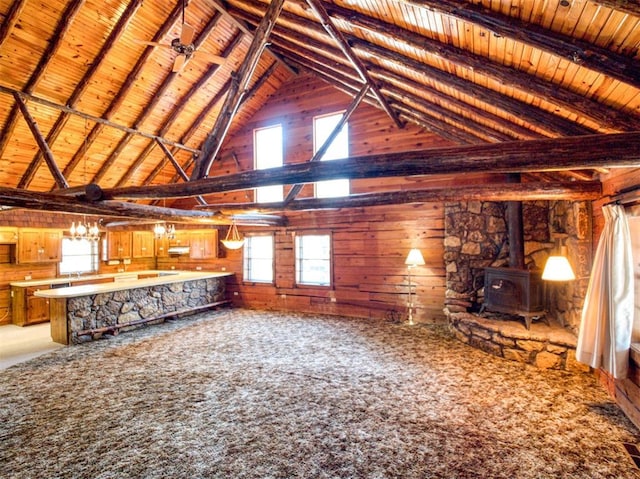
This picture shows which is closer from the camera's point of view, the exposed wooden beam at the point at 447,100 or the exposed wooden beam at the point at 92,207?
the exposed wooden beam at the point at 447,100

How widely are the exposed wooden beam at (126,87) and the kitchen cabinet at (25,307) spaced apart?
115 inches

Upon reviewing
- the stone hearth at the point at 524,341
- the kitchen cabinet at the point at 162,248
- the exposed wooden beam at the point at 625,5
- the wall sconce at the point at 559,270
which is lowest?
the stone hearth at the point at 524,341

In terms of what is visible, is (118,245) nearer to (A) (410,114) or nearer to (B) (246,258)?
(B) (246,258)

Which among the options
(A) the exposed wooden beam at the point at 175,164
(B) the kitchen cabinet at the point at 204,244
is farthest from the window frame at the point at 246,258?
(A) the exposed wooden beam at the point at 175,164

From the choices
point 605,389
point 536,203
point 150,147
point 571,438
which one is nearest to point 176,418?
point 571,438

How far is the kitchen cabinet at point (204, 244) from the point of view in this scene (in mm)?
9125

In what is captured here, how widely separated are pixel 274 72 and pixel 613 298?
8065 millimetres

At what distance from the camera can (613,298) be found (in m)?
3.15

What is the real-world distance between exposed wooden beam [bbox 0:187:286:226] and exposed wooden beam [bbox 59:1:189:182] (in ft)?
7.75

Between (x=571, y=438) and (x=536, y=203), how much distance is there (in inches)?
153

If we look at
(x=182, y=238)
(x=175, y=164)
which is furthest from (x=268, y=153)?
(x=182, y=238)

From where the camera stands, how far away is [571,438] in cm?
278

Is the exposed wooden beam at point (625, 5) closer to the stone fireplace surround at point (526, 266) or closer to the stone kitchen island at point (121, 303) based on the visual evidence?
the stone fireplace surround at point (526, 266)

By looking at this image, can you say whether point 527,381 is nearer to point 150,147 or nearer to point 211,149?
point 211,149
